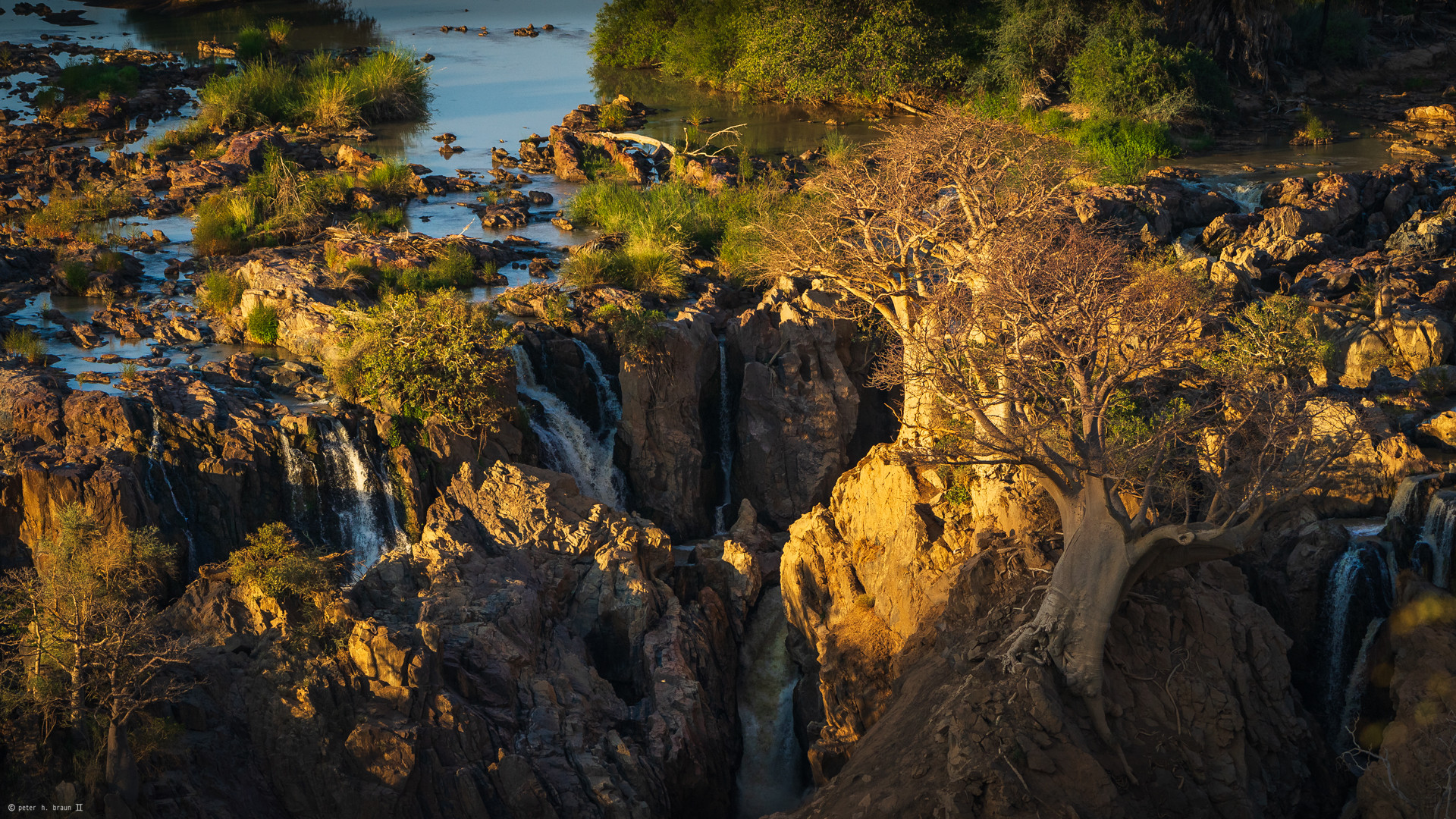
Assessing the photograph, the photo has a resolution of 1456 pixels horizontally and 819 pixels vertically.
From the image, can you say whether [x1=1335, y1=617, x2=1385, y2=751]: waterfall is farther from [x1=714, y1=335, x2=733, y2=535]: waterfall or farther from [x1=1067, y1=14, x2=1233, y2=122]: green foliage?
[x1=1067, y1=14, x2=1233, y2=122]: green foliage

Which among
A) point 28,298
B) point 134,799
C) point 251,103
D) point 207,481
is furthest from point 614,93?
point 134,799

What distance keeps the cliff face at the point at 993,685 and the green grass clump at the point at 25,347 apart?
45.9 feet

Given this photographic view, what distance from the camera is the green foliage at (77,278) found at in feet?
84.8

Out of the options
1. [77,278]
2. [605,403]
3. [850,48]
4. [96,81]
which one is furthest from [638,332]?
[96,81]

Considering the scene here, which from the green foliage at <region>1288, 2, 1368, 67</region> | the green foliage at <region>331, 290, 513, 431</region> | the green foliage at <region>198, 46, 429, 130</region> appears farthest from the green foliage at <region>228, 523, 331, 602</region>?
the green foliage at <region>1288, 2, 1368, 67</region>

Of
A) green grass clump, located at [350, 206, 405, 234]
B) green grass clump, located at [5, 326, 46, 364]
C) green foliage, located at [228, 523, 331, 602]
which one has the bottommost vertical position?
green foliage, located at [228, 523, 331, 602]

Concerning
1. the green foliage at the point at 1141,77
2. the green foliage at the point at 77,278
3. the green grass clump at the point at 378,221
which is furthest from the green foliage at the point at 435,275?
the green foliage at the point at 1141,77

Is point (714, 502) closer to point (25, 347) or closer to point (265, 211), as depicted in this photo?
point (25, 347)

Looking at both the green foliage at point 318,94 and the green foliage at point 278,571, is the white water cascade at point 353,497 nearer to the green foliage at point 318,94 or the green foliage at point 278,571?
the green foliage at point 278,571

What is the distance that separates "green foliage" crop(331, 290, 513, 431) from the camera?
20.8 metres

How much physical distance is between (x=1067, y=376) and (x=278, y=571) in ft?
33.1

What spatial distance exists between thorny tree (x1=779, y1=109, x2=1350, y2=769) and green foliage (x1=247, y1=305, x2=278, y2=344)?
10.1 meters

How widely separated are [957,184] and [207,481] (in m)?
13.4

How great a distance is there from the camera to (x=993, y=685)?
1323 centimetres
